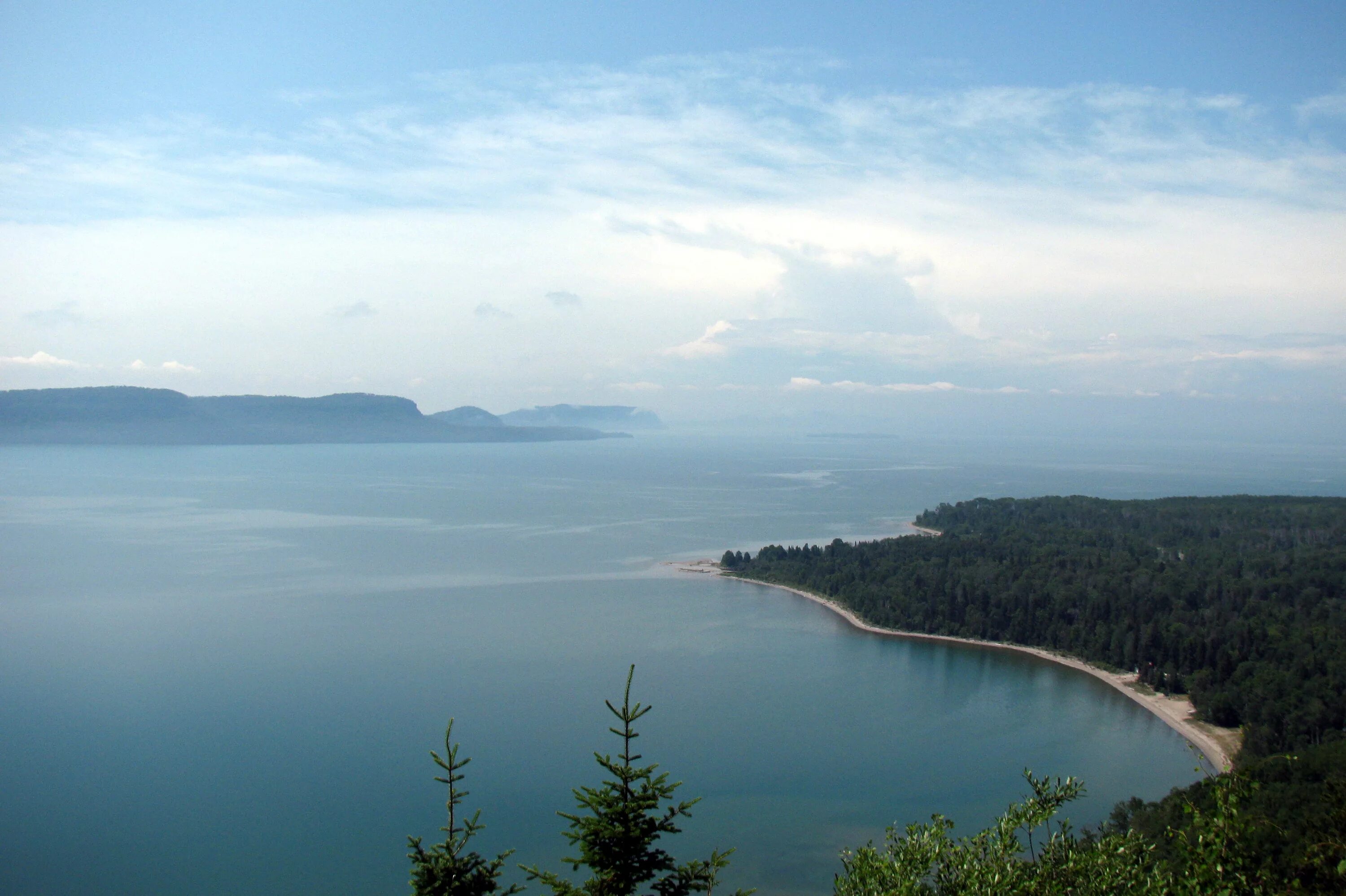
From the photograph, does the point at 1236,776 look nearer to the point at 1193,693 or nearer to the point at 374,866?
the point at 374,866

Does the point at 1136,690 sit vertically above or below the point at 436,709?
above

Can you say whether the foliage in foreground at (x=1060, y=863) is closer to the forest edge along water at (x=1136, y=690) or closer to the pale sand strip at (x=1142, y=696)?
the forest edge along water at (x=1136, y=690)

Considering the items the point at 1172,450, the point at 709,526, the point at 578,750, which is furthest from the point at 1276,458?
the point at 578,750

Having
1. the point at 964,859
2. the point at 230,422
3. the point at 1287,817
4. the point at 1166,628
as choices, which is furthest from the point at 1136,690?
the point at 230,422

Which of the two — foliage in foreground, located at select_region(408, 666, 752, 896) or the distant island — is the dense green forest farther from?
the distant island

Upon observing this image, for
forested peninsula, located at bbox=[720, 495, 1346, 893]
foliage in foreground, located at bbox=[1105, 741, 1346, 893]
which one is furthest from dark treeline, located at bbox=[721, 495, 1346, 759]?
foliage in foreground, located at bbox=[1105, 741, 1346, 893]

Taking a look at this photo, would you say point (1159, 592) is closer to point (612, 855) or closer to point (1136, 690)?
point (1136, 690)
